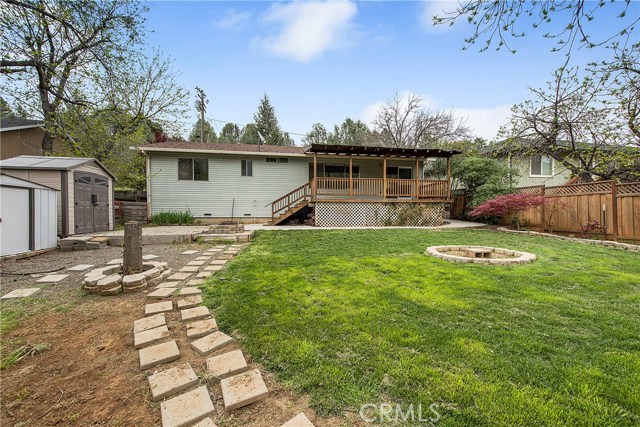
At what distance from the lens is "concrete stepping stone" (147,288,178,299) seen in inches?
126

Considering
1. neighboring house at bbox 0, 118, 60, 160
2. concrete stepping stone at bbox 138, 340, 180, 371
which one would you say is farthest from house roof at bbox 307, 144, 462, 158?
neighboring house at bbox 0, 118, 60, 160

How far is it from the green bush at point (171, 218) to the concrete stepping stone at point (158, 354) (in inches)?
419

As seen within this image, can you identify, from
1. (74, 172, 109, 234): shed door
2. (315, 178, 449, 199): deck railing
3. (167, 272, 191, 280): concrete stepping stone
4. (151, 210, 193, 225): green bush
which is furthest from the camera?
(315, 178, 449, 199): deck railing

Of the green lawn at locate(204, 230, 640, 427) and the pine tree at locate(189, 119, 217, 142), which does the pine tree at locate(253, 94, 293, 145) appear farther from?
the green lawn at locate(204, 230, 640, 427)

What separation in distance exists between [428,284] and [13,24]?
9756mm

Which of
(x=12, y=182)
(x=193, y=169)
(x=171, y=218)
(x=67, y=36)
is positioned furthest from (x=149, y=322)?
(x=193, y=169)

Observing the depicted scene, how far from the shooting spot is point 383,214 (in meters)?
11.8

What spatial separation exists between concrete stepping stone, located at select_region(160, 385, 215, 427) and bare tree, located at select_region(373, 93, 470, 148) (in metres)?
21.1

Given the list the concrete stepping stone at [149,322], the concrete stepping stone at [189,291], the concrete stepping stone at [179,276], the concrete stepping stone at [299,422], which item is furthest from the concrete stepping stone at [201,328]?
the concrete stepping stone at [179,276]

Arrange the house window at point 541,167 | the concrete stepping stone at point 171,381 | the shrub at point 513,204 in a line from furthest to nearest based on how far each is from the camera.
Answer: the house window at point 541,167 → the shrub at point 513,204 → the concrete stepping stone at point 171,381

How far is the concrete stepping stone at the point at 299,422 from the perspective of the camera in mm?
1327

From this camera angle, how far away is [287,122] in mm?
32469

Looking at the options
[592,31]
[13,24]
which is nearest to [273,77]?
[13,24]

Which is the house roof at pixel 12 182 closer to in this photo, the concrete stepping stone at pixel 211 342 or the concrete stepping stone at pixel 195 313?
the concrete stepping stone at pixel 195 313
